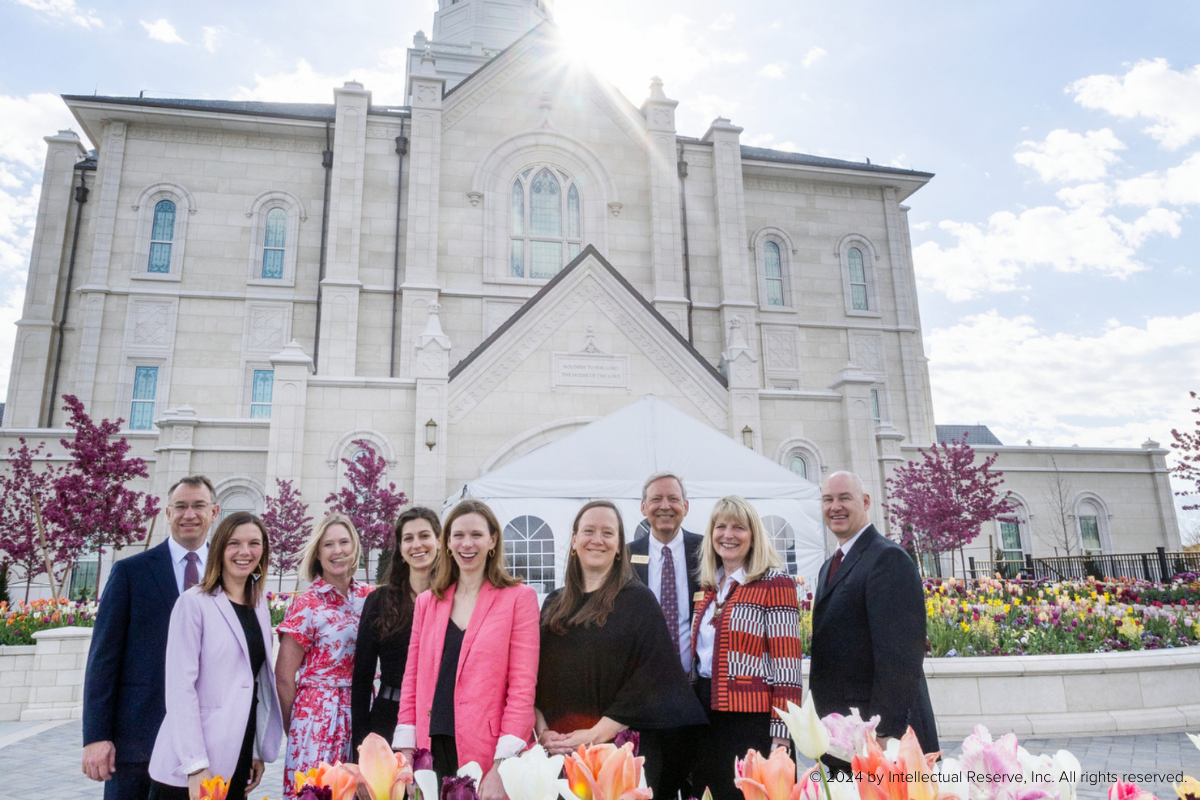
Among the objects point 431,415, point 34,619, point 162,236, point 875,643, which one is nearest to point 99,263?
point 162,236

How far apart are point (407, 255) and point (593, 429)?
12420 mm

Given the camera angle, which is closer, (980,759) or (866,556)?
(980,759)

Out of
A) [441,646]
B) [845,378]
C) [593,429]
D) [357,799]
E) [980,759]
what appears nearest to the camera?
[980,759]

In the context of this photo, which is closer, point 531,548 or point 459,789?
point 459,789

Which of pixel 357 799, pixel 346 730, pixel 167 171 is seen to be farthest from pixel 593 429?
pixel 167 171

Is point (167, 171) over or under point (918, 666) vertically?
over

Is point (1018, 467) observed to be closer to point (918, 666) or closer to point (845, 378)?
point (845, 378)

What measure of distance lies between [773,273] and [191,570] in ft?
81.1

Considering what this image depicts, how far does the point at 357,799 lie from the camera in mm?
2238

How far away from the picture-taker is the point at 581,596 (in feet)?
11.4

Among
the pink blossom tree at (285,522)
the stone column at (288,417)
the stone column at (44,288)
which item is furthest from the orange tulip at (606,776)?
the stone column at (44,288)

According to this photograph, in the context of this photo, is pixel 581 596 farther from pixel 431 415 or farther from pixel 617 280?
pixel 617 280

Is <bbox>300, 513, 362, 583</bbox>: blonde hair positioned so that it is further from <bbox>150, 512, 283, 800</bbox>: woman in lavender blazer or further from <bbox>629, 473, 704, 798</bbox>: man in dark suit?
<bbox>629, 473, 704, 798</bbox>: man in dark suit

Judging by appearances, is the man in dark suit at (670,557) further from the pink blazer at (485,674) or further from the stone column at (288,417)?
the stone column at (288,417)
